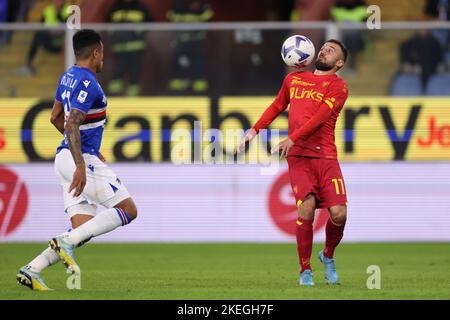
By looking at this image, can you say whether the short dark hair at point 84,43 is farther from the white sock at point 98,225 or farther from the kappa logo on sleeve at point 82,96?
the white sock at point 98,225

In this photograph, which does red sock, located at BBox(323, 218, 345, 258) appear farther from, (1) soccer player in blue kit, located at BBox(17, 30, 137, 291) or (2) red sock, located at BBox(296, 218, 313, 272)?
(1) soccer player in blue kit, located at BBox(17, 30, 137, 291)

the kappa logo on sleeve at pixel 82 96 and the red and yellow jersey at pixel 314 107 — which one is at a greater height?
the kappa logo on sleeve at pixel 82 96

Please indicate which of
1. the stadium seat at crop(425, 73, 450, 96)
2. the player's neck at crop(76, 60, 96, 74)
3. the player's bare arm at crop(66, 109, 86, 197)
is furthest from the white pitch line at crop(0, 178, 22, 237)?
the player's bare arm at crop(66, 109, 86, 197)

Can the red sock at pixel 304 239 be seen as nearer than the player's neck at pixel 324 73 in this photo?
Yes

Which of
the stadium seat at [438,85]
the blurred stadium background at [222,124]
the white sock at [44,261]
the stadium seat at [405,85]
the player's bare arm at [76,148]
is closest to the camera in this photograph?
the player's bare arm at [76,148]

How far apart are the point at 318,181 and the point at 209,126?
703 cm

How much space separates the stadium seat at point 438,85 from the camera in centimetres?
1802

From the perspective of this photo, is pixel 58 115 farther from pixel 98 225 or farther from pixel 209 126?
pixel 209 126

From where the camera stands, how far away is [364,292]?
34.1 feet

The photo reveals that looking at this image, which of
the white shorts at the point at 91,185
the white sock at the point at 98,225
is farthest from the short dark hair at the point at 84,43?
the white sock at the point at 98,225

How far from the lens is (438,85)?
18.1 meters

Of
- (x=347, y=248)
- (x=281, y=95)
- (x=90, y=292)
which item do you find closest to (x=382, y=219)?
(x=347, y=248)

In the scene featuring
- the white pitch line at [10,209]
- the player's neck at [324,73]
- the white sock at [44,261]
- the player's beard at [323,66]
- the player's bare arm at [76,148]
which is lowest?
the white pitch line at [10,209]

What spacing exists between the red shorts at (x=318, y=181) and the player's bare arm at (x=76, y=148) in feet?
6.51
